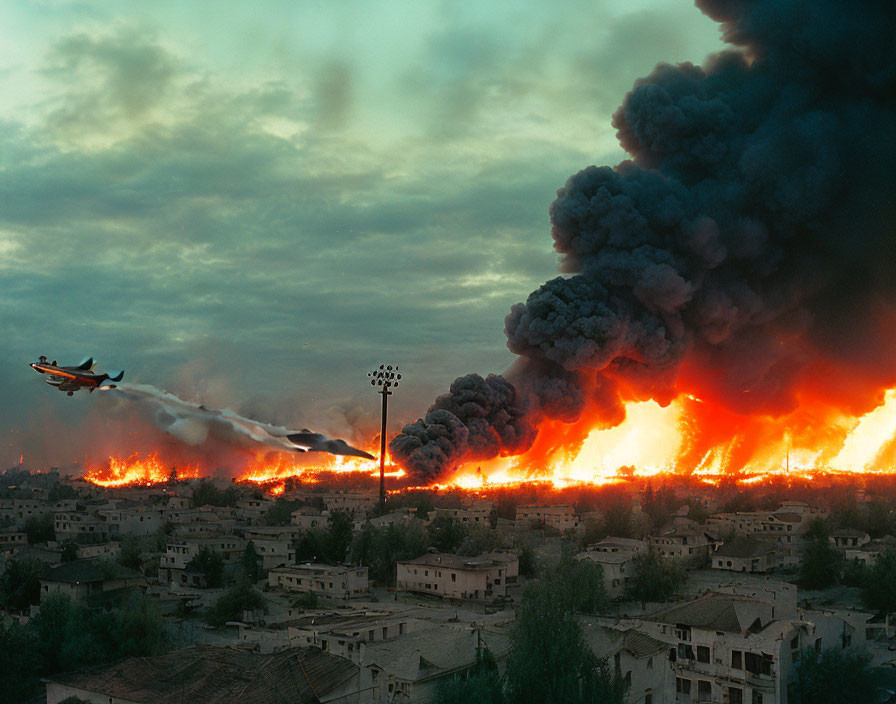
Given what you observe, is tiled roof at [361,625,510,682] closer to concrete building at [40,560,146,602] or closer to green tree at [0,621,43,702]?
green tree at [0,621,43,702]

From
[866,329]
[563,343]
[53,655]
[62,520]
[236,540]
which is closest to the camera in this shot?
[53,655]

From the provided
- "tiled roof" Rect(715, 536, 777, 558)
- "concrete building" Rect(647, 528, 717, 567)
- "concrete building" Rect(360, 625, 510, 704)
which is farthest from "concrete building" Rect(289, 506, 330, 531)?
"concrete building" Rect(360, 625, 510, 704)

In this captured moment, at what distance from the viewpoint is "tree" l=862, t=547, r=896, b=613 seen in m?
44.0

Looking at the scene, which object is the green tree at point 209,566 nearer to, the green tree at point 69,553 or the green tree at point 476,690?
the green tree at point 69,553

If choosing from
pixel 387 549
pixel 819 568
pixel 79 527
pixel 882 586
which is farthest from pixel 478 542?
pixel 79 527

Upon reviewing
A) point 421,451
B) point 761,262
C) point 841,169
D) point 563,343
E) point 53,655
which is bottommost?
point 53,655

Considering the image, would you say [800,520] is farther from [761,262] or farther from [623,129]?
[623,129]

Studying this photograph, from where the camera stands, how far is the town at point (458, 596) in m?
26.3

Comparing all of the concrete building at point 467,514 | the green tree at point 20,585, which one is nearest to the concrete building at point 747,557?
the concrete building at point 467,514

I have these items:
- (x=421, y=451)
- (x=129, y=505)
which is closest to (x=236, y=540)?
(x=421, y=451)

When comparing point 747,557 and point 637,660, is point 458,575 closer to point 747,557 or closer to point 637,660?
point 747,557

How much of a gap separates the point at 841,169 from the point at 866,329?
43.5ft

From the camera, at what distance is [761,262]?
71.0 metres

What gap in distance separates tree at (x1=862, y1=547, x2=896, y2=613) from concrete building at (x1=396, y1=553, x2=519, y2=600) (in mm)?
16801
